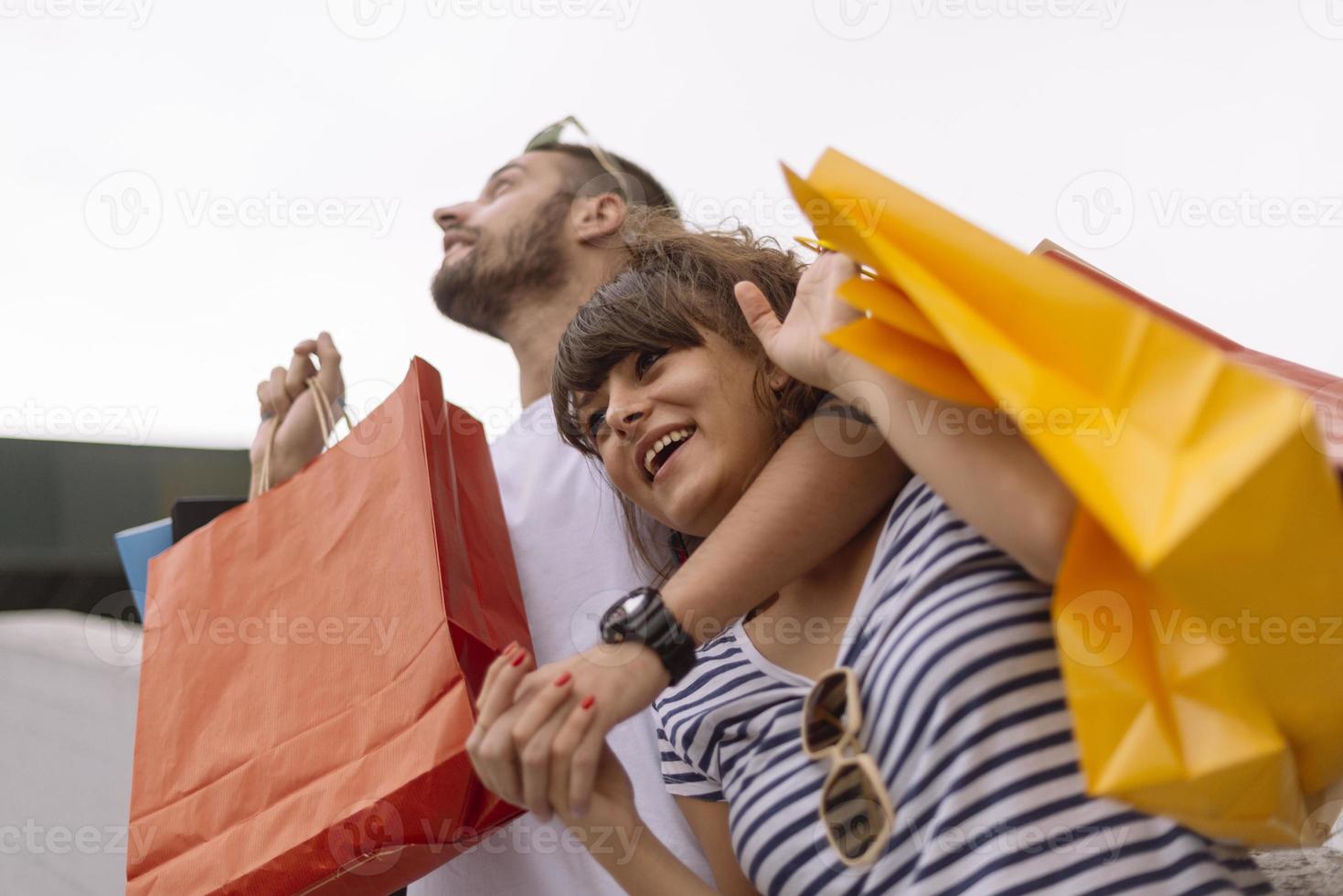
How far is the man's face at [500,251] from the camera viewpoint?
1582 mm

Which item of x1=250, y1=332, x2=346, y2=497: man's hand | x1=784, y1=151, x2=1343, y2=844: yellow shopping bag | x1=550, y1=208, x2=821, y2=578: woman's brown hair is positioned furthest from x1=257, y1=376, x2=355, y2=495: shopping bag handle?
x1=784, y1=151, x2=1343, y2=844: yellow shopping bag

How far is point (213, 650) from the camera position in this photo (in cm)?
96

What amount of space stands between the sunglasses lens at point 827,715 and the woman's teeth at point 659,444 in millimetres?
258

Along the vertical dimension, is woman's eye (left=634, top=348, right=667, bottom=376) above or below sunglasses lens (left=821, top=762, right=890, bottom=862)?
above

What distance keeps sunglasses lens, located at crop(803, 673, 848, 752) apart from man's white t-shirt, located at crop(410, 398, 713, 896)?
0.48ft

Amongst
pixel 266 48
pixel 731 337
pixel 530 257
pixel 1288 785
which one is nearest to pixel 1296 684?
pixel 1288 785

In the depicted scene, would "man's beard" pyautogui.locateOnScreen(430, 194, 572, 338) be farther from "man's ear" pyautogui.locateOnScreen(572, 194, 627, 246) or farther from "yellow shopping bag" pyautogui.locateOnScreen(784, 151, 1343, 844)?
"yellow shopping bag" pyautogui.locateOnScreen(784, 151, 1343, 844)

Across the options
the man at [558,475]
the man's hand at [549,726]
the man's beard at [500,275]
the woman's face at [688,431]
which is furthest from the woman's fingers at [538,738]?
the man's beard at [500,275]

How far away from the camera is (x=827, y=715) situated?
70 cm

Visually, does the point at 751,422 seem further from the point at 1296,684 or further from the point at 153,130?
the point at 153,130

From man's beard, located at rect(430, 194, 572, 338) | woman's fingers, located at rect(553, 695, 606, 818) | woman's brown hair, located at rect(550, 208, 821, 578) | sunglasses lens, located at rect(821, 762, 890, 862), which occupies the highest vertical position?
man's beard, located at rect(430, 194, 572, 338)

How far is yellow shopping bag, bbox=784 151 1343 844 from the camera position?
446mm

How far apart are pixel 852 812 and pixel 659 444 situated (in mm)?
334

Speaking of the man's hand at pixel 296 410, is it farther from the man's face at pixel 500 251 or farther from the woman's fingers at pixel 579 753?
the woman's fingers at pixel 579 753
